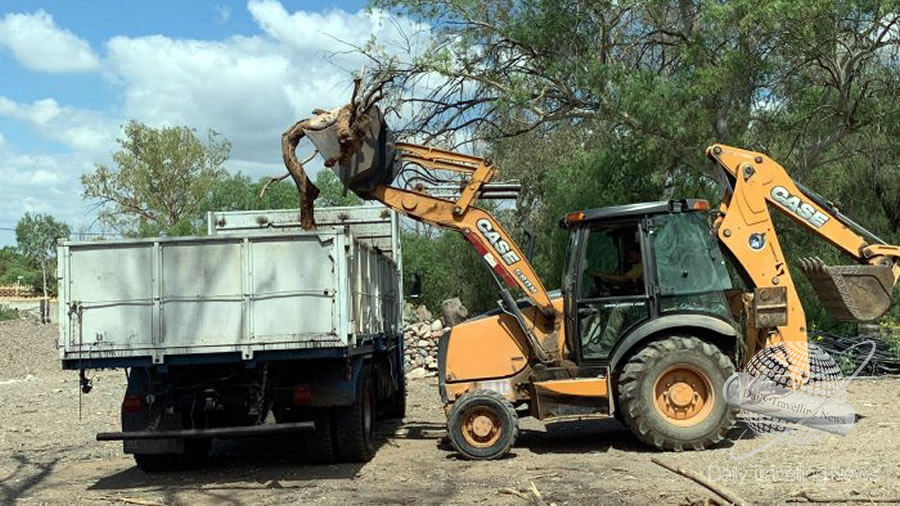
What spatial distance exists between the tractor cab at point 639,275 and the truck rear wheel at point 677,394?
0.27 m

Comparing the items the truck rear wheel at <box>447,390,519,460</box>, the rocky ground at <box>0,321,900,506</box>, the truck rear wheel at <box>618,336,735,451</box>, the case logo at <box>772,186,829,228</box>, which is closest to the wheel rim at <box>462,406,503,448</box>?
the truck rear wheel at <box>447,390,519,460</box>

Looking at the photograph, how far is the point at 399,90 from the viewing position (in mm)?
16172

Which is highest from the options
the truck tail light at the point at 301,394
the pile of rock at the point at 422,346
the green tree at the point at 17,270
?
the green tree at the point at 17,270

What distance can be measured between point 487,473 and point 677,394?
83.5 inches

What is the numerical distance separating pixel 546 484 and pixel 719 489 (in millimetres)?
1865

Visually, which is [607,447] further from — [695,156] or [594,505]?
[695,156]

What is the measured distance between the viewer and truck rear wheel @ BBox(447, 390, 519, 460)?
9.12 meters

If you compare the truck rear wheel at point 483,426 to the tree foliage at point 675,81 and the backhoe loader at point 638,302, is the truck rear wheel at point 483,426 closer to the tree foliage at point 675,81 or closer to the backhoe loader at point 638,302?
the backhoe loader at point 638,302

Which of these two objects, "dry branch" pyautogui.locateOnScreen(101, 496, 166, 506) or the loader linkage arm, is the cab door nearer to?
the loader linkage arm

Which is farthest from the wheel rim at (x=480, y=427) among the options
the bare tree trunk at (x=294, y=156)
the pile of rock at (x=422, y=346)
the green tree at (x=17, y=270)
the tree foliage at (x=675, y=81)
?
the green tree at (x=17, y=270)

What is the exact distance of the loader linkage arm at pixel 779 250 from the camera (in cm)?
945

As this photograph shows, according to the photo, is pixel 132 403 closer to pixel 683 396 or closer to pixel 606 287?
pixel 606 287

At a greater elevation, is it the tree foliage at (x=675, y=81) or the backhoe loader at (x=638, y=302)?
the tree foliage at (x=675, y=81)

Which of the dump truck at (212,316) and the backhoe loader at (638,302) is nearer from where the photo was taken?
the dump truck at (212,316)
